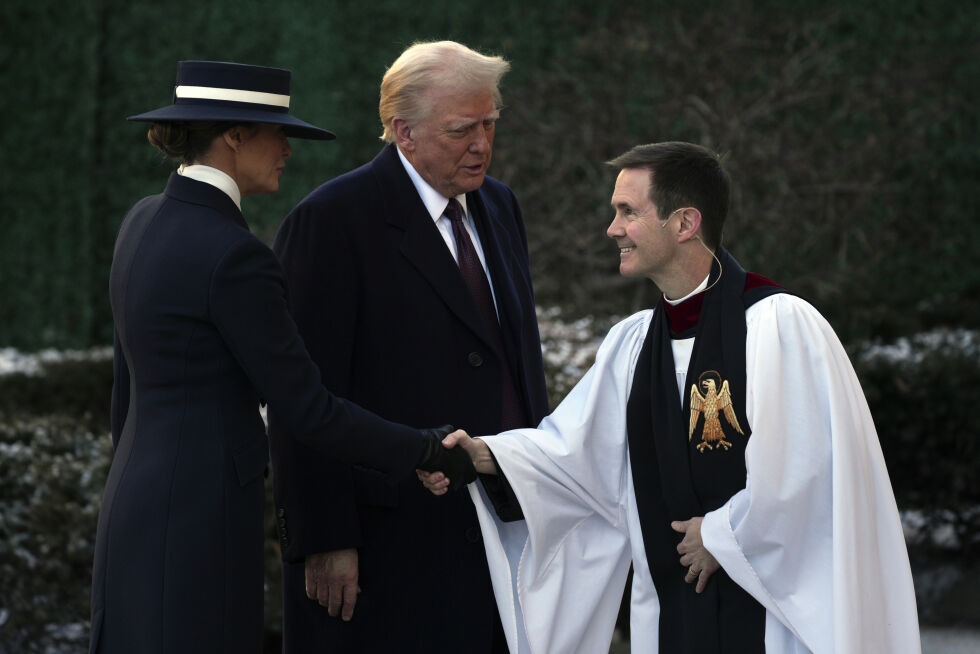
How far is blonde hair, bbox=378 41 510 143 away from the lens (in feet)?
10.2

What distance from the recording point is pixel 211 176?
2.62 metres

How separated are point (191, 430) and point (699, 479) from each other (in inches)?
44.9

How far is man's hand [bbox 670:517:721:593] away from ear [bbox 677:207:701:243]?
0.66 m

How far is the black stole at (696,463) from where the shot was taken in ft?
8.84

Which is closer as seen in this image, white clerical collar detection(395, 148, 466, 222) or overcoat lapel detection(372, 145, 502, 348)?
overcoat lapel detection(372, 145, 502, 348)

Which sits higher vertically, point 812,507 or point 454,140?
point 454,140

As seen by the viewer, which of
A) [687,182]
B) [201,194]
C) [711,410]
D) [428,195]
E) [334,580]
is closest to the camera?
[201,194]

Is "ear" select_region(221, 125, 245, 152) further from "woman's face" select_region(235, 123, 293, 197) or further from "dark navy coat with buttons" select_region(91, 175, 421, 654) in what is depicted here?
"dark navy coat with buttons" select_region(91, 175, 421, 654)

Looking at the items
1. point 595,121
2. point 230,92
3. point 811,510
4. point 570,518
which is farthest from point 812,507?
point 595,121

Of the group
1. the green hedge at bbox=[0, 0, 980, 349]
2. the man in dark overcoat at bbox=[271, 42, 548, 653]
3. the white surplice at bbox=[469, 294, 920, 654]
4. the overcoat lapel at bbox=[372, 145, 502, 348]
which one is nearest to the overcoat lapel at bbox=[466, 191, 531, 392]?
the man in dark overcoat at bbox=[271, 42, 548, 653]

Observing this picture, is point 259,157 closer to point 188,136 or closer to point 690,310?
point 188,136

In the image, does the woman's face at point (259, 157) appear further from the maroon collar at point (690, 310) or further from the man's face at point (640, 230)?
the maroon collar at point (690, 310)

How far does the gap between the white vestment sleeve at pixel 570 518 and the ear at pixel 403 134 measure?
0.74m

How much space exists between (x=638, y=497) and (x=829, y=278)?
4.94 meters
